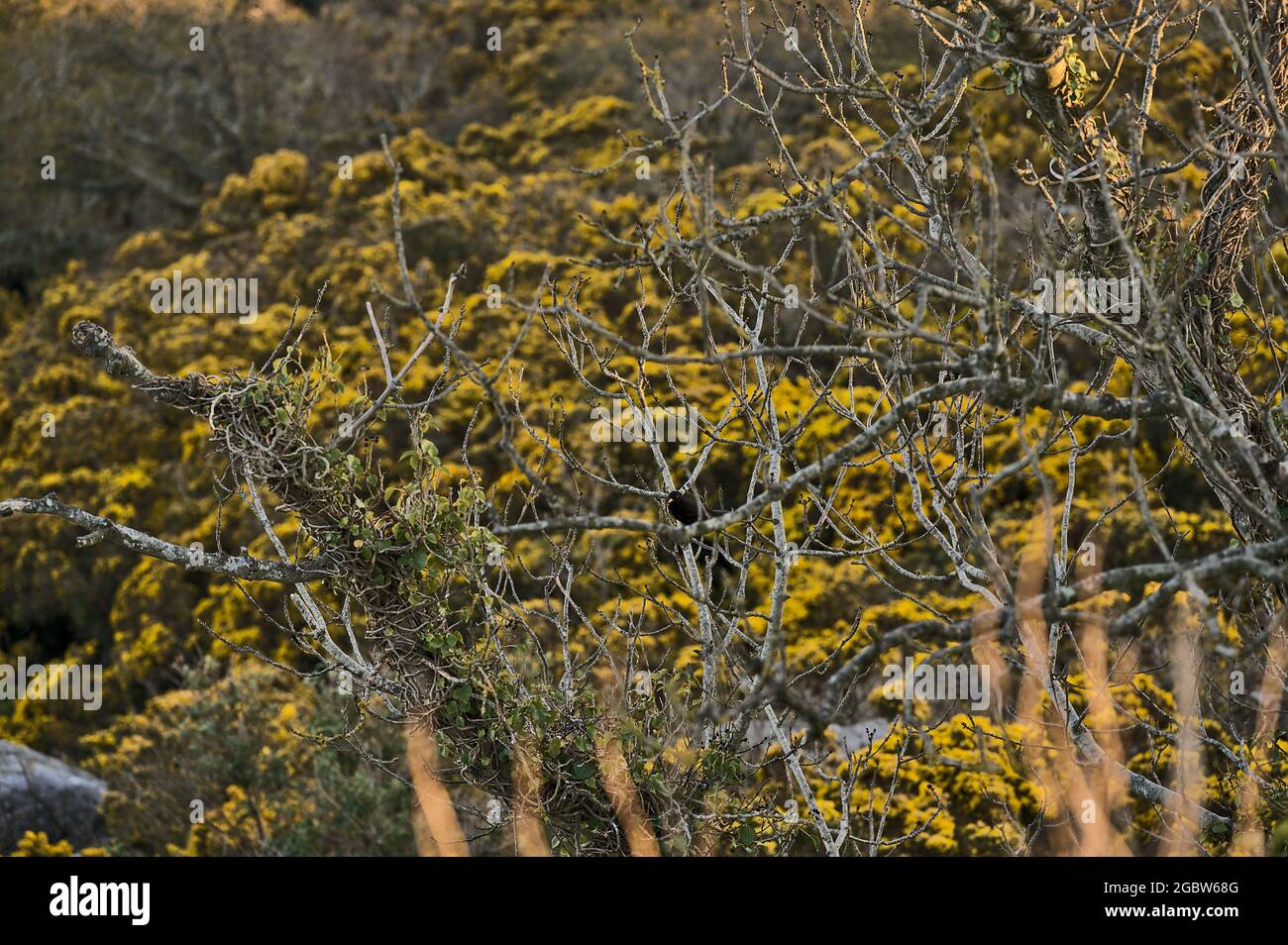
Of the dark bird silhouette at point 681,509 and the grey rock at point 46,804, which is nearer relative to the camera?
the dark bird silhouette at point 681,509

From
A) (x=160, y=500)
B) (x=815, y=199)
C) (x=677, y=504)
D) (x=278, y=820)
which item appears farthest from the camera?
(x=160, y=500)

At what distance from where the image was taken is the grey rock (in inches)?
310

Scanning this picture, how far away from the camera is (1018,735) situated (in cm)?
597

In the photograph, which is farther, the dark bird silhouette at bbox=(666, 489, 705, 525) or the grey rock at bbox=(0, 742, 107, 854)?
the grey rock at bbox=(0, 742, 107, 854)

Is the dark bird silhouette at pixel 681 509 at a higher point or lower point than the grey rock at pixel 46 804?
higher

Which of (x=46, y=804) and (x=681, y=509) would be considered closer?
(x=681, y=509)

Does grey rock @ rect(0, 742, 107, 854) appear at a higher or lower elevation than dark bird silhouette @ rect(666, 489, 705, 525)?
lower

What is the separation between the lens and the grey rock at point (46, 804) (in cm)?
788

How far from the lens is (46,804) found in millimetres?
8008

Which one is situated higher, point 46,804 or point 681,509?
point 681,509
